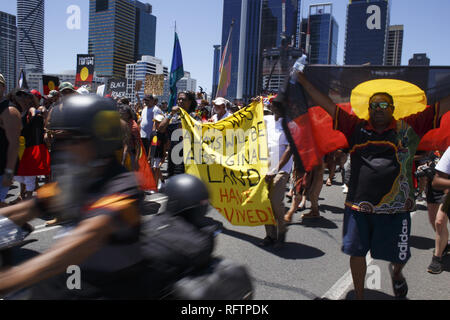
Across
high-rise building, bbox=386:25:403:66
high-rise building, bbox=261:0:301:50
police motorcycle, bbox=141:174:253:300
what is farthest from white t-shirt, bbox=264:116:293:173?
high-rise building, bbox=261:0:301:50

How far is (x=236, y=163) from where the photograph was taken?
5391 millimetres

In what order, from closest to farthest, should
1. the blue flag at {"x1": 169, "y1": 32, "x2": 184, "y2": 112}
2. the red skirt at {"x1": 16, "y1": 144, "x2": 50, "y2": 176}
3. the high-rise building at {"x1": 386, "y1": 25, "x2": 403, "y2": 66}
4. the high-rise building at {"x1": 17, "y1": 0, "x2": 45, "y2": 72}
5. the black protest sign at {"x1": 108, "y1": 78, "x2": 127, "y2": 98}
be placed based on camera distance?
1. the red skirt at {"x1": 16, "y1": 144, "x2": 50, "y2": 176}
2. the blue flag at {"x1": 169, "y1": 32, "x2": 184, "y2": 112}
3. the black protest sign at {"x1": 108, "y1": 78, "x2": 127, "y2": 98}
4. the high-rise building at {"x1": 17, "y1": 0, "x2": 45, "y2": 72}
5. the high-rise building at {"x1": 386, "y1": 25, "x2": 403, "y2": 66}

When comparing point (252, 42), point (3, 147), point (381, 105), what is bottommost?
point (3, 147)

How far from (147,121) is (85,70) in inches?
372

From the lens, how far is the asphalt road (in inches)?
153

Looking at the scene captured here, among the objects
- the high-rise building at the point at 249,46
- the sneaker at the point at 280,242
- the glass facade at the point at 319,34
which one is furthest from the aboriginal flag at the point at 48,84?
the high-rise building at the point at 249,46

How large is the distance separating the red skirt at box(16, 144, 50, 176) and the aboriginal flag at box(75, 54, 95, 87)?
11102mm

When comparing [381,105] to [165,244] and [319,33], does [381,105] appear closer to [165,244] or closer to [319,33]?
[165,244]

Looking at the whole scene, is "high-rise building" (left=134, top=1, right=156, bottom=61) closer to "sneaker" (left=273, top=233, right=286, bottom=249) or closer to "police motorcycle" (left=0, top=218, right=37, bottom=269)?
"sneaker" (left=273, top=233, right=286, bottom=249)

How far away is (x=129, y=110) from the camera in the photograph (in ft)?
22.3

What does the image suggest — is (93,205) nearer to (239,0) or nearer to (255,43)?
(255,43)

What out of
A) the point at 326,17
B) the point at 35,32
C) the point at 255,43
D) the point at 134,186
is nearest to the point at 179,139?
the point at 134,186

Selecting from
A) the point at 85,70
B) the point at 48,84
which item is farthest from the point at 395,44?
the point at 48,84

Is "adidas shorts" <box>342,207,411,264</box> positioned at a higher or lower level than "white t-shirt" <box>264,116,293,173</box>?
lower
